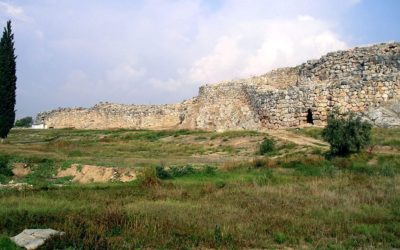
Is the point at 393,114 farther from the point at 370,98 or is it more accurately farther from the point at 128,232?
the point at 128,232

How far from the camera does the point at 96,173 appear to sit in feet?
54.3

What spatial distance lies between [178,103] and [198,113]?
4788 mm

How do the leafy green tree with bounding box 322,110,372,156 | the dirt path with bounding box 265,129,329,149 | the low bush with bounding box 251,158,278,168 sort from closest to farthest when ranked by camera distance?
1. the low bush with bounding box 251,158,278,168
2. the leafy green tree with bounding box 322,110,372,156
3. the dirt path with bounding box 265,129,329,149

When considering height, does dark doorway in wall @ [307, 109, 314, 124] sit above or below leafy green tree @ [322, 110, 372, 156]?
above

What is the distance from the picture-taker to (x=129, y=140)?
30.7 metres

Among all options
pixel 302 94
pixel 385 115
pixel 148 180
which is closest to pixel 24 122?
pixel 302 94

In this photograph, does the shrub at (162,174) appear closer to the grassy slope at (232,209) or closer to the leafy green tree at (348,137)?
the grassy slope at (232,209)

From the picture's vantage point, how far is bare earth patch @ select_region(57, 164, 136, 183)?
15.7 metres

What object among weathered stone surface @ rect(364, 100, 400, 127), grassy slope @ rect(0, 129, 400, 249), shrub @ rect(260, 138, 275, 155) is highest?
weathered stone surface @ rect(364, 100, 400, 127)

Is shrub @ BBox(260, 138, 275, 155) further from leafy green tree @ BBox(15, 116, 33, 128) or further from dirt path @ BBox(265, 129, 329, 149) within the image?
leafy green tree @ BBox(15, 116, 33, 128)

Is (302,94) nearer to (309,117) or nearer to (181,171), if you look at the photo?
(309,117)

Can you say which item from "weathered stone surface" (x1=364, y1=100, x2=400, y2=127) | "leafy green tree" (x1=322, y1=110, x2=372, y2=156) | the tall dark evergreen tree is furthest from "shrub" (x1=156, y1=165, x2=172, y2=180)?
the tall dark evergreen tree

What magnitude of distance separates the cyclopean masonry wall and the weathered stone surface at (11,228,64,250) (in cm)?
2268

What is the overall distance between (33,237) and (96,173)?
10192 mm
